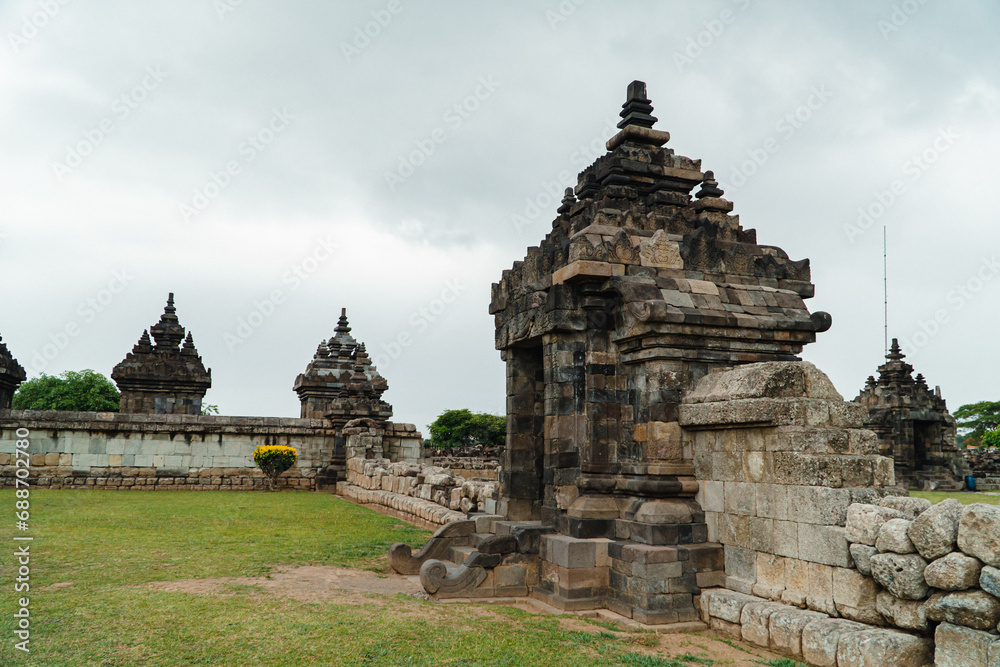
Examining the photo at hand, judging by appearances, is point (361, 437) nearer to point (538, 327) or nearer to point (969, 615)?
point (538, 327)

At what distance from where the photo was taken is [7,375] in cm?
1939

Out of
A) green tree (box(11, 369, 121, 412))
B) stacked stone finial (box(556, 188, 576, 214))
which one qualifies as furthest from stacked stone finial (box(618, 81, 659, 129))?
green tree (box(11, 369, 121, 412))

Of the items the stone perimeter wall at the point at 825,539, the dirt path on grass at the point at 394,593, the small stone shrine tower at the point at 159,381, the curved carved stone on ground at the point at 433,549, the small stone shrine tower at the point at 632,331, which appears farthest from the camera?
the small stone shrine tower at the point at 159,381

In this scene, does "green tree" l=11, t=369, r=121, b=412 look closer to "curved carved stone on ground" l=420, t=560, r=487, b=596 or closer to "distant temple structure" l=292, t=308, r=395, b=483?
"distant temple structure" l=292, t=308, r=395, b=483

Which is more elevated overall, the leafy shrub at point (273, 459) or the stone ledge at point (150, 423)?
the stone ledge at point (150, 423)

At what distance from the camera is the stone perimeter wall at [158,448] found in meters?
18.3

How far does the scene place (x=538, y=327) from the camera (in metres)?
7.97

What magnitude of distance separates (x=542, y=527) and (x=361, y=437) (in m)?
13.4

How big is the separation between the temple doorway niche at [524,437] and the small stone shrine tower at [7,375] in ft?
53.3

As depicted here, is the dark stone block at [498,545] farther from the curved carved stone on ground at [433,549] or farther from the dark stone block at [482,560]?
the curved carved stone on ground at [433,549]

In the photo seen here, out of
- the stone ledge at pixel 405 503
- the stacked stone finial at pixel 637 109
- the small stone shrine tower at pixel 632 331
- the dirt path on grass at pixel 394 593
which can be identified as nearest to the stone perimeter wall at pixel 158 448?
the stone ledge at pixel 405 503

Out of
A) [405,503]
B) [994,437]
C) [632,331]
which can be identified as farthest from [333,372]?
[994,437]

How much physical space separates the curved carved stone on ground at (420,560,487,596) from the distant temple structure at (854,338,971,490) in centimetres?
2663

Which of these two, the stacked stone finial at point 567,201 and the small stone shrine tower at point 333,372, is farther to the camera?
the small stone shrine tower at point 333,372
